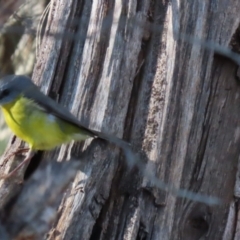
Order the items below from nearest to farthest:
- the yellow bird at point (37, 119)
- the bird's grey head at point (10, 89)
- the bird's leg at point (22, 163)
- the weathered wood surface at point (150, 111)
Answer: the weathered wood surface at point (150, 111), the bird's leg at point (22, 163), the yellow bird at point (37, 119), the bird's grey head at point (10, 89)

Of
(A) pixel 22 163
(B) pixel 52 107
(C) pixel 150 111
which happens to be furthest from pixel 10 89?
(C) pixel 150 111

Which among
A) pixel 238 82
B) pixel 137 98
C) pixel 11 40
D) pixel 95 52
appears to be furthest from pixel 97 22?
pixel 11 40

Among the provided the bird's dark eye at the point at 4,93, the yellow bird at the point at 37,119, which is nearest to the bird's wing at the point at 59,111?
the yellow bird at the point at 37,119

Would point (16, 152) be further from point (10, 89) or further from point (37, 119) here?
point (10, 89)

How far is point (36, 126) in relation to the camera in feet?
11.9

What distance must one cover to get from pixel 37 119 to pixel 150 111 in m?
0.59

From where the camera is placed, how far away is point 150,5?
11.5ft

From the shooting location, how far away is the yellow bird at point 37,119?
3381 millimetres

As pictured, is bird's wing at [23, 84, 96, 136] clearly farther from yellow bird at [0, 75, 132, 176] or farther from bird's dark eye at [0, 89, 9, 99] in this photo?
bird's dark eye at [0, 89, 9, 99]

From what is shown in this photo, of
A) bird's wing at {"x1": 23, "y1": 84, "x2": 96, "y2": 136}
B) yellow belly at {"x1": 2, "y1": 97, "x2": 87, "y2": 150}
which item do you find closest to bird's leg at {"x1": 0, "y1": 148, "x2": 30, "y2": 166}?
yellow belly at {"x1": 2, "y1": 97, "x2": 87, "y2": 150}

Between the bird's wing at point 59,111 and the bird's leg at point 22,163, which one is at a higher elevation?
the bird's wing at point 59,111

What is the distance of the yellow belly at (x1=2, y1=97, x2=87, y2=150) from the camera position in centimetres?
345

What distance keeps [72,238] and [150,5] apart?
1.08 metres

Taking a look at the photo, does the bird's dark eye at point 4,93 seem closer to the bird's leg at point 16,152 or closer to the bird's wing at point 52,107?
the bird's wing at point 52,107
